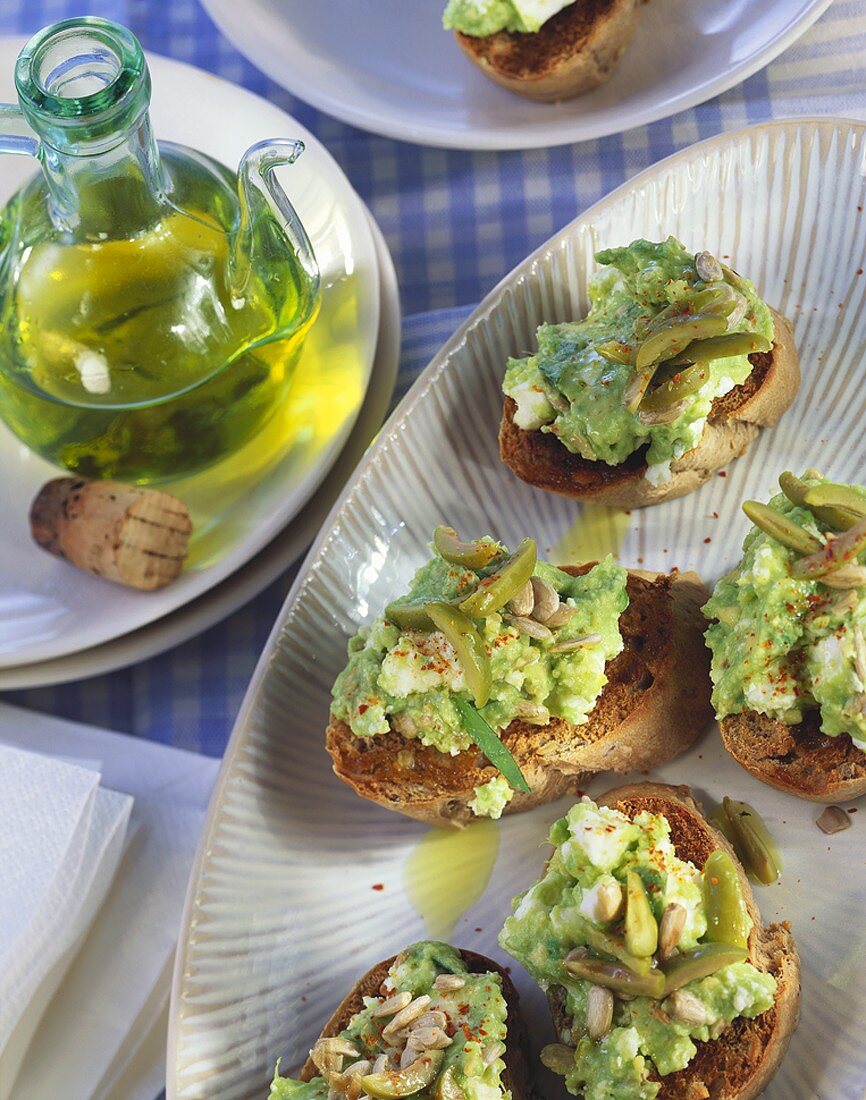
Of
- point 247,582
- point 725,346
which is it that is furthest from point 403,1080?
point 725,346

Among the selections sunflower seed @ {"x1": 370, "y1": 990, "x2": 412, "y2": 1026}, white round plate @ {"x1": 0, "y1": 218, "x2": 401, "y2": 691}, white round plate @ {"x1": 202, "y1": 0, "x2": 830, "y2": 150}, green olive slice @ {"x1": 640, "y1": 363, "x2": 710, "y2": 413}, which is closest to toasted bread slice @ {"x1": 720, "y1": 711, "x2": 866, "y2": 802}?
green olive slice @ {"x1": 640, "y1": 363, "x2": 710, "y2": 413}

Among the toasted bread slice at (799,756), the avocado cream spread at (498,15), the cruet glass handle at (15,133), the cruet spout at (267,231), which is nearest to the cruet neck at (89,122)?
the cruet glass handle at (15,133)

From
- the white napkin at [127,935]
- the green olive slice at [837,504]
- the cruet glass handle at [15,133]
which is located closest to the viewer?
the green olive slice at [837,504]

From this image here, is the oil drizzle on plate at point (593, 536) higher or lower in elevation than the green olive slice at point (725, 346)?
lower

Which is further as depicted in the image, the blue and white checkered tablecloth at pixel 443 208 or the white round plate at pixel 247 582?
the blue and white checkered tablecloth at pixel 443 208

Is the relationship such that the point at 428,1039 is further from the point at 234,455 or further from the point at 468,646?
the point at 234,455

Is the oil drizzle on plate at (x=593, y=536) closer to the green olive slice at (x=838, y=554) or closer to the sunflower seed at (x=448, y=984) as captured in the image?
the green olive slice at (x=838, y=554)

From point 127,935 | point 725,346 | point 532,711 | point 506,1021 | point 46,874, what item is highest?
point 725,346

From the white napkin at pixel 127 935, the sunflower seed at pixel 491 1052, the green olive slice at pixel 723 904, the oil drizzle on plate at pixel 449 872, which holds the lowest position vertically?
the white napkin at pixel 127 935
